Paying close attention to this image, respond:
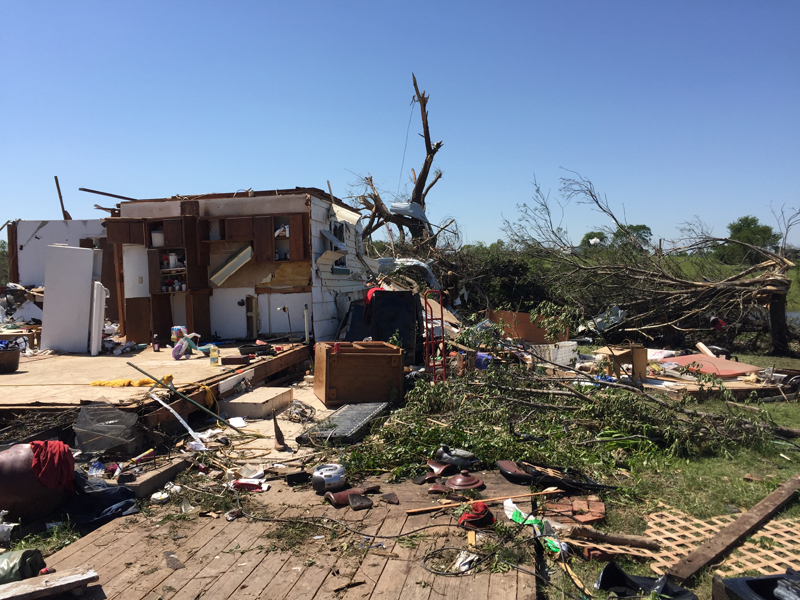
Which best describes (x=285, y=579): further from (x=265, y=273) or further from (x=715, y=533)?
(x=265, y=273)

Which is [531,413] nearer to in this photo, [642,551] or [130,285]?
[642,551]

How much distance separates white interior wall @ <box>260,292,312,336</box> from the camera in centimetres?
1234

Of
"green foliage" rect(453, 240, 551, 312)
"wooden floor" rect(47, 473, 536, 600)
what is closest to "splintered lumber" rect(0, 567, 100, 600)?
"wooden floor" rect(47, 473, 536, 600)

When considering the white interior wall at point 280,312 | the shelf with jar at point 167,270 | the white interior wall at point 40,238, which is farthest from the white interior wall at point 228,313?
the white interior wall at point 40,238

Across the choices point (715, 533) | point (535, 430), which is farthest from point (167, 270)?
point (715, 533)

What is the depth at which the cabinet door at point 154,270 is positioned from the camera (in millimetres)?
11742

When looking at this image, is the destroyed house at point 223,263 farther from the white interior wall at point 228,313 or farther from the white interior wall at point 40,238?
the white interior wall at point 40,238

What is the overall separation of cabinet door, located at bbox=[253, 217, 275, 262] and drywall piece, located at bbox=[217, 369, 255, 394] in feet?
11.9

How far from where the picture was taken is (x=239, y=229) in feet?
39.2

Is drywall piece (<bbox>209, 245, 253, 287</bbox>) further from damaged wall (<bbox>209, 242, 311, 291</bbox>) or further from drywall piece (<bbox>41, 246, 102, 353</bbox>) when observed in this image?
drywall piece (<bbox>41, 246, 102, 353</bbox>)

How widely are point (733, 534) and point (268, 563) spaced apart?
344 cm

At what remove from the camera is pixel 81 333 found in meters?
10.5

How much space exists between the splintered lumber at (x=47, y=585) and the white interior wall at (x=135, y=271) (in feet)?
30.8

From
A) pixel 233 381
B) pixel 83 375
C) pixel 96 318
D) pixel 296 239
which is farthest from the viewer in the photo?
pixel 296 239
